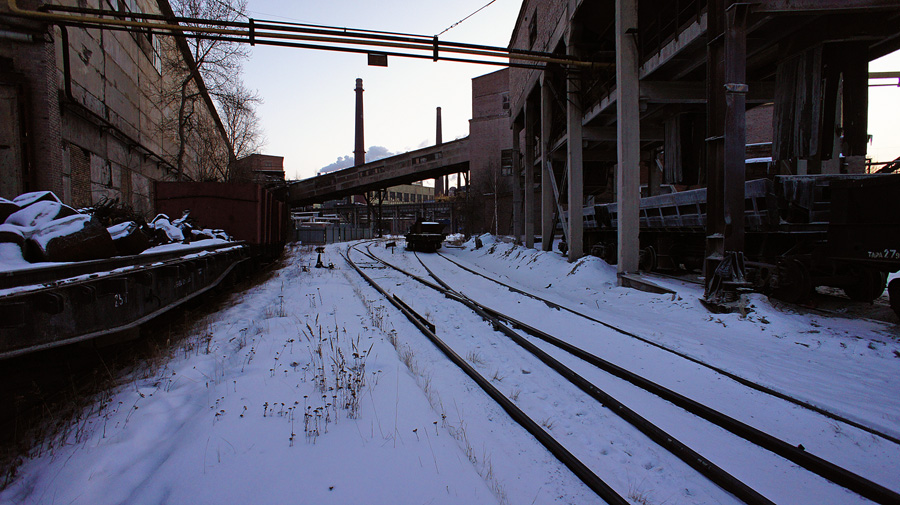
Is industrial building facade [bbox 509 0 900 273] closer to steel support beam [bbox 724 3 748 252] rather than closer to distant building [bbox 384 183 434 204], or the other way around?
steel support beam [bbox 724 3 748 252]

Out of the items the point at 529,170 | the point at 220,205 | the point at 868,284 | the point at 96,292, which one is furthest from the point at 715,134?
the point at 529,170

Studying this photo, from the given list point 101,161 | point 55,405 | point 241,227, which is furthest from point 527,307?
point 101,161

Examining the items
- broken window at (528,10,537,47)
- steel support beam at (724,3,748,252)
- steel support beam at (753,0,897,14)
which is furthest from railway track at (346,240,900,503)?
broken window at (528,10,537,47)

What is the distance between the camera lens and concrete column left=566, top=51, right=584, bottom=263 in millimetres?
13133

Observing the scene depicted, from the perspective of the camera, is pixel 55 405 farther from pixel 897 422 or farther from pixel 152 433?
pixel 897 422

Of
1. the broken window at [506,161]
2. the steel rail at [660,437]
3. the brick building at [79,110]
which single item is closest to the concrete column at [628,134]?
the steel rail at [660,437]

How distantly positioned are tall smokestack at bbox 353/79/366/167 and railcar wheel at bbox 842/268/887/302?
2397 inches

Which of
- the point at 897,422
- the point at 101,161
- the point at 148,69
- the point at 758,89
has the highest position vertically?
the point at 148,69

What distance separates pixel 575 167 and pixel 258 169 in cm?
3828

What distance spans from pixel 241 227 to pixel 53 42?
727 cm

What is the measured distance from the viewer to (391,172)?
35656 millimetres

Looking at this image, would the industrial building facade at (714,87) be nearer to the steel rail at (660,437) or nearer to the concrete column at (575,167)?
the concrete column at (575,167)

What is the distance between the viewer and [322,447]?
8.98ft

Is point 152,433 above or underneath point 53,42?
underneath
